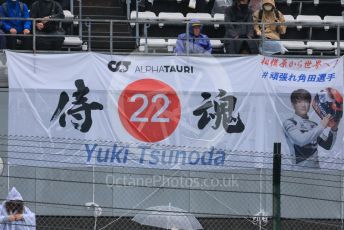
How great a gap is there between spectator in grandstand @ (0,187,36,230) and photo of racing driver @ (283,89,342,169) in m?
4.80

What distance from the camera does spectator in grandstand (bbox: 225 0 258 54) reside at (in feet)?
55.5

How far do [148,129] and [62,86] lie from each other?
61.2 inches

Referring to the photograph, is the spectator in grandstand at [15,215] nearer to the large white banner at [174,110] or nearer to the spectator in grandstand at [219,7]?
the large white banner at [174,110]

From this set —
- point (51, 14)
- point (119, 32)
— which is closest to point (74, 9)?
point (119, 32)

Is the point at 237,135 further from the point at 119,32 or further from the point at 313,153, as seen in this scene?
the point at 119,32

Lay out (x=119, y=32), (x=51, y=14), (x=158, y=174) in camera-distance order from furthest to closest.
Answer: (x=119, y=32) < (x=51, y=14) < (x=158, y=174)

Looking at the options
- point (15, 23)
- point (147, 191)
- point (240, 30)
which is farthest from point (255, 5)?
point (147, 191)

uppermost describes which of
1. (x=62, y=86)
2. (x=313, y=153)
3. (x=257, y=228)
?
(x=62, y=86)

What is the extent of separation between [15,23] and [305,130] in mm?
5305

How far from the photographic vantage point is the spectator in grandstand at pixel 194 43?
16547 millimetres

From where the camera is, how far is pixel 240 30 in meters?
17.0

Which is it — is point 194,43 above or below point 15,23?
below

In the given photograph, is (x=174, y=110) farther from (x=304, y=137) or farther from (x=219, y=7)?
(x=219, y=7)

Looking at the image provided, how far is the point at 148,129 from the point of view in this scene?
51.7 ft
